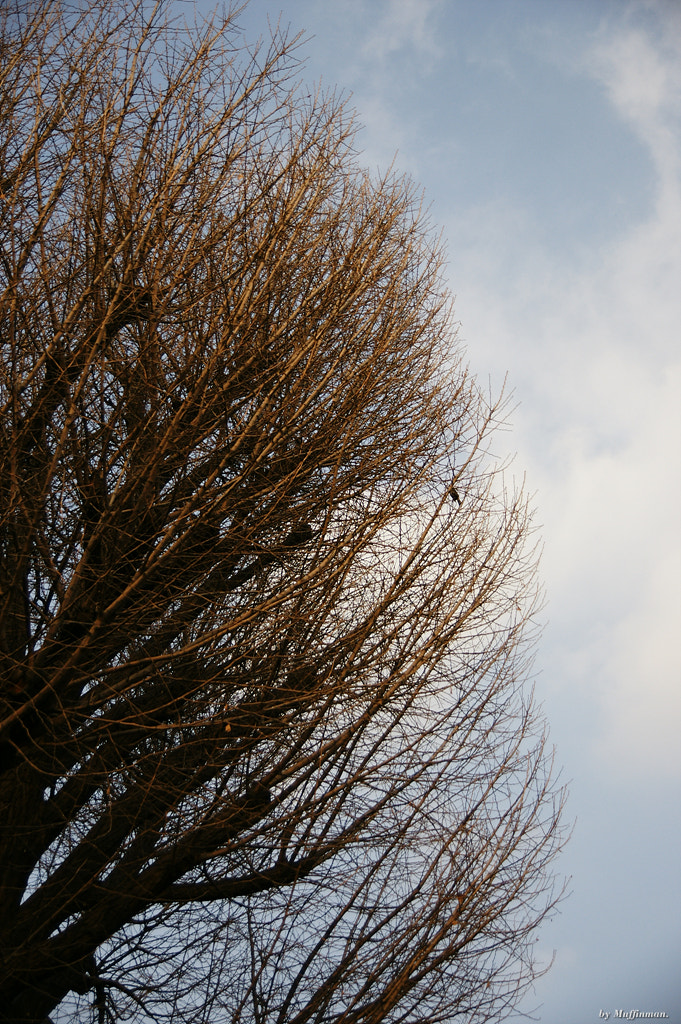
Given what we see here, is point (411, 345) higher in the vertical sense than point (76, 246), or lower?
higher

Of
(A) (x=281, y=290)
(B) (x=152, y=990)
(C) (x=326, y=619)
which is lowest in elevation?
(B) (x=152, y=990)

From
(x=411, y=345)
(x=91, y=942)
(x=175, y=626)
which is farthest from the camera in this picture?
(x=411, y=345)

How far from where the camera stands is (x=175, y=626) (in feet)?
14.6

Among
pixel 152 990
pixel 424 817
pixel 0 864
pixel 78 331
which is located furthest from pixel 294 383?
pixel 152 990

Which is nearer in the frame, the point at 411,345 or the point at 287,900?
the point at 287,900

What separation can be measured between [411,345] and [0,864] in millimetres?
4293

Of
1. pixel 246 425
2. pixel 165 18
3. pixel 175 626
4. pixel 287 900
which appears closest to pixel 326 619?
pixel 175 626

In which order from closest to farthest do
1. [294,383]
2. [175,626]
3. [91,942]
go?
[91,942] < [175,626] < [294,383]

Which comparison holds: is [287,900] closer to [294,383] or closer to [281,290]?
[294,383]

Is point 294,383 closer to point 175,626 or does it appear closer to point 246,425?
point 246,425

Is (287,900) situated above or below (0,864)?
above

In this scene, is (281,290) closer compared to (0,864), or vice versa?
(0,864)

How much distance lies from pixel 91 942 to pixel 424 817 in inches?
70.4

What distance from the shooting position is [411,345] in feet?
20.5
